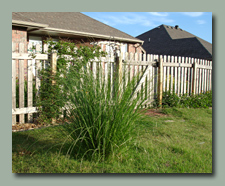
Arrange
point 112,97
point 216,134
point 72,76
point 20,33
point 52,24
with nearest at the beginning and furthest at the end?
point 112,97 < point 72,76 < point 216,134 < point 20,33 < point 52,24

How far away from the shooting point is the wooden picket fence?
12.1 feet

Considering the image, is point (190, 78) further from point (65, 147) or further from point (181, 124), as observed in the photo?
point (65, 147)

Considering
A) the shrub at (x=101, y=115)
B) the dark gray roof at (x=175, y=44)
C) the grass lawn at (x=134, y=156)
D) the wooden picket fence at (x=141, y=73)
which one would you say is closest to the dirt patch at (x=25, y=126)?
the wooden picket fence at (x=141, y=73)

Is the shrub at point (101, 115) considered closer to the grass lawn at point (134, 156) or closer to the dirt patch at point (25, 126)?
the grass lawn at point (134, 156)

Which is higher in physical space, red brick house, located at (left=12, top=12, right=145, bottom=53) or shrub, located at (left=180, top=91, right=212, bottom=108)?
red brick house, located at (left=12, top=12, right=145, bottom=53)

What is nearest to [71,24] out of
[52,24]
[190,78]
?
[52,24]

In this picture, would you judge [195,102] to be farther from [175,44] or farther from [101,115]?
[175,44]

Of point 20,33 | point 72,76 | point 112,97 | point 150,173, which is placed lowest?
point 150,173

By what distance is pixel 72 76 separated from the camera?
3.46m

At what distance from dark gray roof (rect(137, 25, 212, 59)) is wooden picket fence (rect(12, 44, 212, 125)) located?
468 inches

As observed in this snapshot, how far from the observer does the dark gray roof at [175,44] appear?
867 inches

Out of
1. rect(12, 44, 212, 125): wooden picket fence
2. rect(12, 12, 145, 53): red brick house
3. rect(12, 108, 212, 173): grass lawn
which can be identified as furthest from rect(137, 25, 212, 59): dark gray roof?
rect(12, 108, 212, 173): grass lawn

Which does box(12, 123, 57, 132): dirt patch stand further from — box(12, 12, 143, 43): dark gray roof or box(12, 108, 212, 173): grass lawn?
box(12, 12, 143, 43): dark gray roof

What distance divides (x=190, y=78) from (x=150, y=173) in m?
7.29
